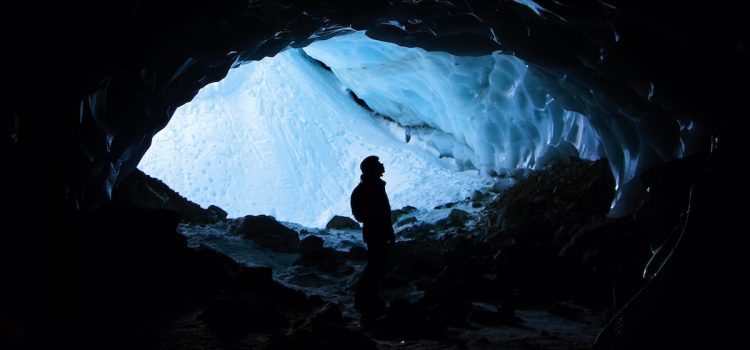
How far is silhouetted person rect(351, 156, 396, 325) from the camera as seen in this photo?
380cm

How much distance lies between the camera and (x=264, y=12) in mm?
5238

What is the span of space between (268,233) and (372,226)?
4.87m

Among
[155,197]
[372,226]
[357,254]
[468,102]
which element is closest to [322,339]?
[372,226]

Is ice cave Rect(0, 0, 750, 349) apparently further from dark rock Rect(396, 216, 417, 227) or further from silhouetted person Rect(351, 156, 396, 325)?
dark rock Rect(396, 216, 417, 227)

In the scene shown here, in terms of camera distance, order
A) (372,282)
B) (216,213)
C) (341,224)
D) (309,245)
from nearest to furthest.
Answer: (372,282), (309,245), (341,224), (216,213)

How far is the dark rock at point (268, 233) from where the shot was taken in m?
7.91

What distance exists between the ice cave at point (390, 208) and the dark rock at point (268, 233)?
5cm

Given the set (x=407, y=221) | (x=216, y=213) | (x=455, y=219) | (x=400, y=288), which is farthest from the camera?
(x=216, y=213)

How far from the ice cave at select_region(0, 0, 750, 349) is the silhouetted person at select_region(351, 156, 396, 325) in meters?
0.04

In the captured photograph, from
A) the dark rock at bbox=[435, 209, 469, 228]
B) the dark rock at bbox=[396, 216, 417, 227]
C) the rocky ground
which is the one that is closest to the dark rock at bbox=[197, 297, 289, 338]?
the rocky ground

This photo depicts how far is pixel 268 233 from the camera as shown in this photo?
327 inches

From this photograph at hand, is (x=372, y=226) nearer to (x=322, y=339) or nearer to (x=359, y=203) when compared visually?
(x=359, y=203)

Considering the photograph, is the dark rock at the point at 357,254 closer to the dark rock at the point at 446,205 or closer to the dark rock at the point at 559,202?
the dark rock at the point at 559,202

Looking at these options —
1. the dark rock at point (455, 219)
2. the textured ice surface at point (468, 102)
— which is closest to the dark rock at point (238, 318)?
the textured ice surface at point (468, 102)
